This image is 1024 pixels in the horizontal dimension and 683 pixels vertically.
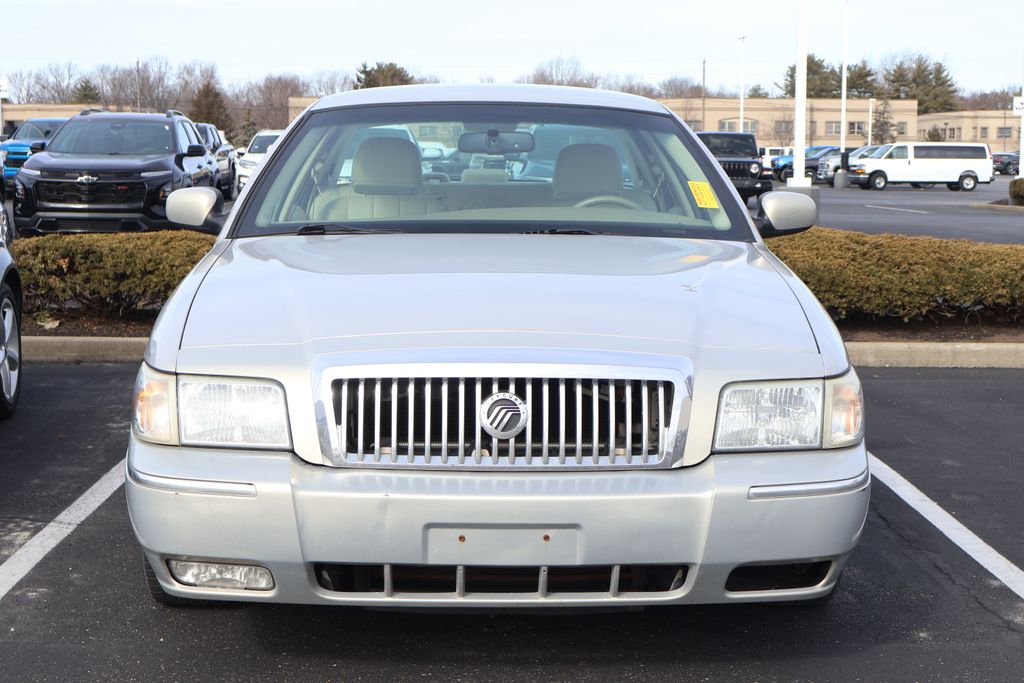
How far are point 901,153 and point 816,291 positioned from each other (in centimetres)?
3956

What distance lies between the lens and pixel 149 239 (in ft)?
27.9

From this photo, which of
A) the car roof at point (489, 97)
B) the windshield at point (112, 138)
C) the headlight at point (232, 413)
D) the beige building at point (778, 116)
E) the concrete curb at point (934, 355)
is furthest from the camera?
the beige building at point (778, 116)

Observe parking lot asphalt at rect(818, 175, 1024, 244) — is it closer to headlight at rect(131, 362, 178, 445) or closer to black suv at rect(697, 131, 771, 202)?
black suv at rect(697, 131, 771, 202)

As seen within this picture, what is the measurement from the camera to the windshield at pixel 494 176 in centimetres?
427

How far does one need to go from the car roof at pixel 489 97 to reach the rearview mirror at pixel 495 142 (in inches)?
7.2

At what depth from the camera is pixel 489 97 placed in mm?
Answer: 4844

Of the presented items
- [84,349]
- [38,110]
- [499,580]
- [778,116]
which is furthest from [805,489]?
[778,116]

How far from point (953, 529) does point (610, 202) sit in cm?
182

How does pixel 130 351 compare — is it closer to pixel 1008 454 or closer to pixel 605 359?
pixel 1008 454

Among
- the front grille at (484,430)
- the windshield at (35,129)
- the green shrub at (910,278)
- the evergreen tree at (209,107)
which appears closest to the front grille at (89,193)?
the green shrub at (910,278)

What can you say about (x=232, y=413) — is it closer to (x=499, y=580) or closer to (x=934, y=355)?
(x=499, y=580)

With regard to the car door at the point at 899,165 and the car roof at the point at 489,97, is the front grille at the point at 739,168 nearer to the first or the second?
the car door at the point at 899,165

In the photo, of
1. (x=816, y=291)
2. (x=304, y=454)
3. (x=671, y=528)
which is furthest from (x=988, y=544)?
(x=816, y=291)

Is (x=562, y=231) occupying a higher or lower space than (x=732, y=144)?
lower
